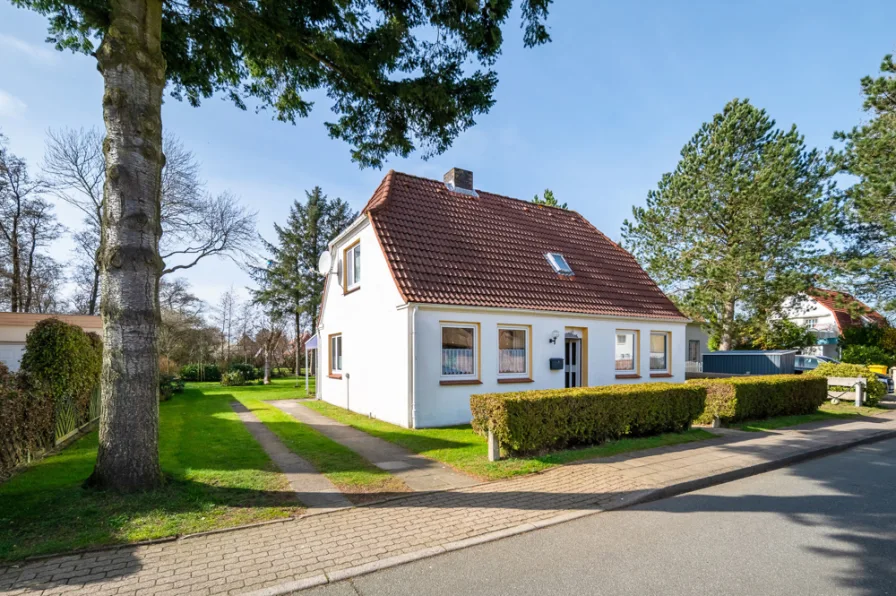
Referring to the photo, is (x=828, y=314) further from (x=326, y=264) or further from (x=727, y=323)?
(x=326, y=264)

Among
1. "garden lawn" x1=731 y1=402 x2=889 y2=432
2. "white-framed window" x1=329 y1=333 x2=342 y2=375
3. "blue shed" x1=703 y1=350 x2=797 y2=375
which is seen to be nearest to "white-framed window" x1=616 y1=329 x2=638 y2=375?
"garden lawn" x1=731 y1=402 x2=889 y2=432

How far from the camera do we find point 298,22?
7.16 meters

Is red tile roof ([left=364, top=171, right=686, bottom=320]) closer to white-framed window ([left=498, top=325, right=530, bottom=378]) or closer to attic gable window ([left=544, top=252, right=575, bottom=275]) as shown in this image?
attic gable window ([left=544, top=252, right=575, bottom=275])

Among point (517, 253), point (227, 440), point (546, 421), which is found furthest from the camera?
point (517, 253)

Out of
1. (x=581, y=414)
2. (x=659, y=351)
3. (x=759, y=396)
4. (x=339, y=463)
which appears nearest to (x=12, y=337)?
(x=339, y=463)

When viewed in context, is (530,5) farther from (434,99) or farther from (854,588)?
(854,588)

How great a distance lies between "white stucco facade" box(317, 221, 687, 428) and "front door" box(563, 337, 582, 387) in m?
0.12

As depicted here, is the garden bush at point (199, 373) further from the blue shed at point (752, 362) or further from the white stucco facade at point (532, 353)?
the blue shed at point (752, 362)

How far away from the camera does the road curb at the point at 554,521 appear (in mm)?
3850

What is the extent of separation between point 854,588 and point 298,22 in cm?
956

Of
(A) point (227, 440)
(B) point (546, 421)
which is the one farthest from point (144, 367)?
(B) point (546, 421)

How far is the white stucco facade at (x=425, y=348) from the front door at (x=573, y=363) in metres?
0.12

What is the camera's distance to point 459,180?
15891mm

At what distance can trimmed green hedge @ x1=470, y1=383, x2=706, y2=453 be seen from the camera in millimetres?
7574
